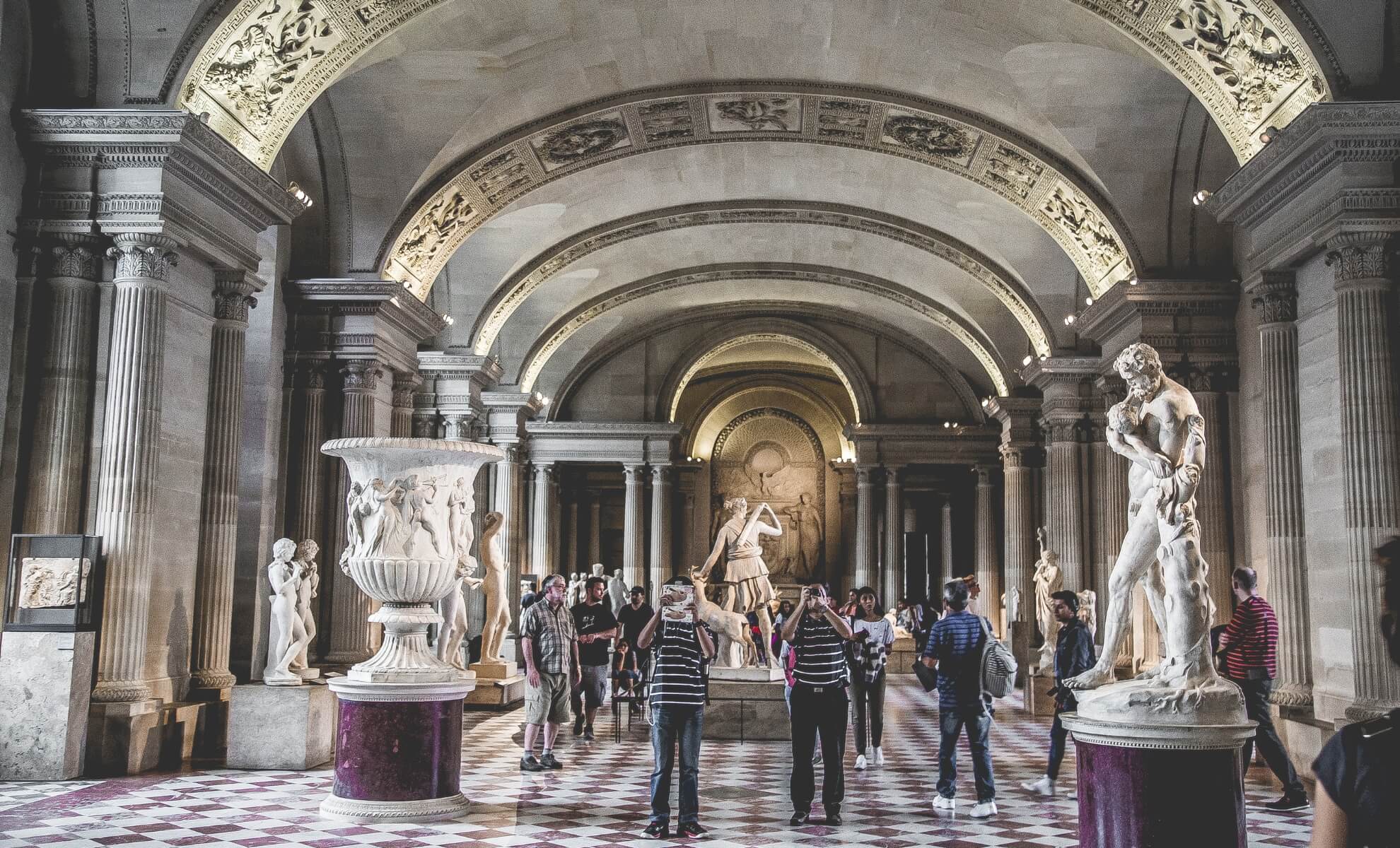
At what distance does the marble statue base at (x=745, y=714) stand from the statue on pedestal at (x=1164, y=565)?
651cm

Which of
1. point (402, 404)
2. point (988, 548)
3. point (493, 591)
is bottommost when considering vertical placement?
point (493, 591)

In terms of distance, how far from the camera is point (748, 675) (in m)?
13.2

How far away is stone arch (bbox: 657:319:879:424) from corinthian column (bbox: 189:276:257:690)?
17930 millimetres

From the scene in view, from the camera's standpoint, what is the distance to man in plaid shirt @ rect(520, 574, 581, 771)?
10.1m

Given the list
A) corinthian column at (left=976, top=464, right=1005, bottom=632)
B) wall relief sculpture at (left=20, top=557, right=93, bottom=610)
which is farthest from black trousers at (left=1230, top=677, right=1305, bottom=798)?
corinthian column at (left=976, top=464, right=1005, bottom=632)

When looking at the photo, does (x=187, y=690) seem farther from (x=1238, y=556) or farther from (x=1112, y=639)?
(x=1238, y=556)

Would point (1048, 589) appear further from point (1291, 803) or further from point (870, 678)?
point (1291, 803)

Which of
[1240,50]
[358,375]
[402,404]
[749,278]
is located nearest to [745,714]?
[358,375]

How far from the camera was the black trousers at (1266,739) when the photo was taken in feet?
26.9

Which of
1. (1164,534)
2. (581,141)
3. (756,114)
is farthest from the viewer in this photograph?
(581,141)

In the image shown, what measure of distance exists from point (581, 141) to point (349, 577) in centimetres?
674

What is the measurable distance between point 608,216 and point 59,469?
474 inches

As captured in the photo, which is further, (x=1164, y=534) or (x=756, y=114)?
(x=756, y=114)

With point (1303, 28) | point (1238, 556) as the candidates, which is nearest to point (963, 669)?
point (1303, 28)
